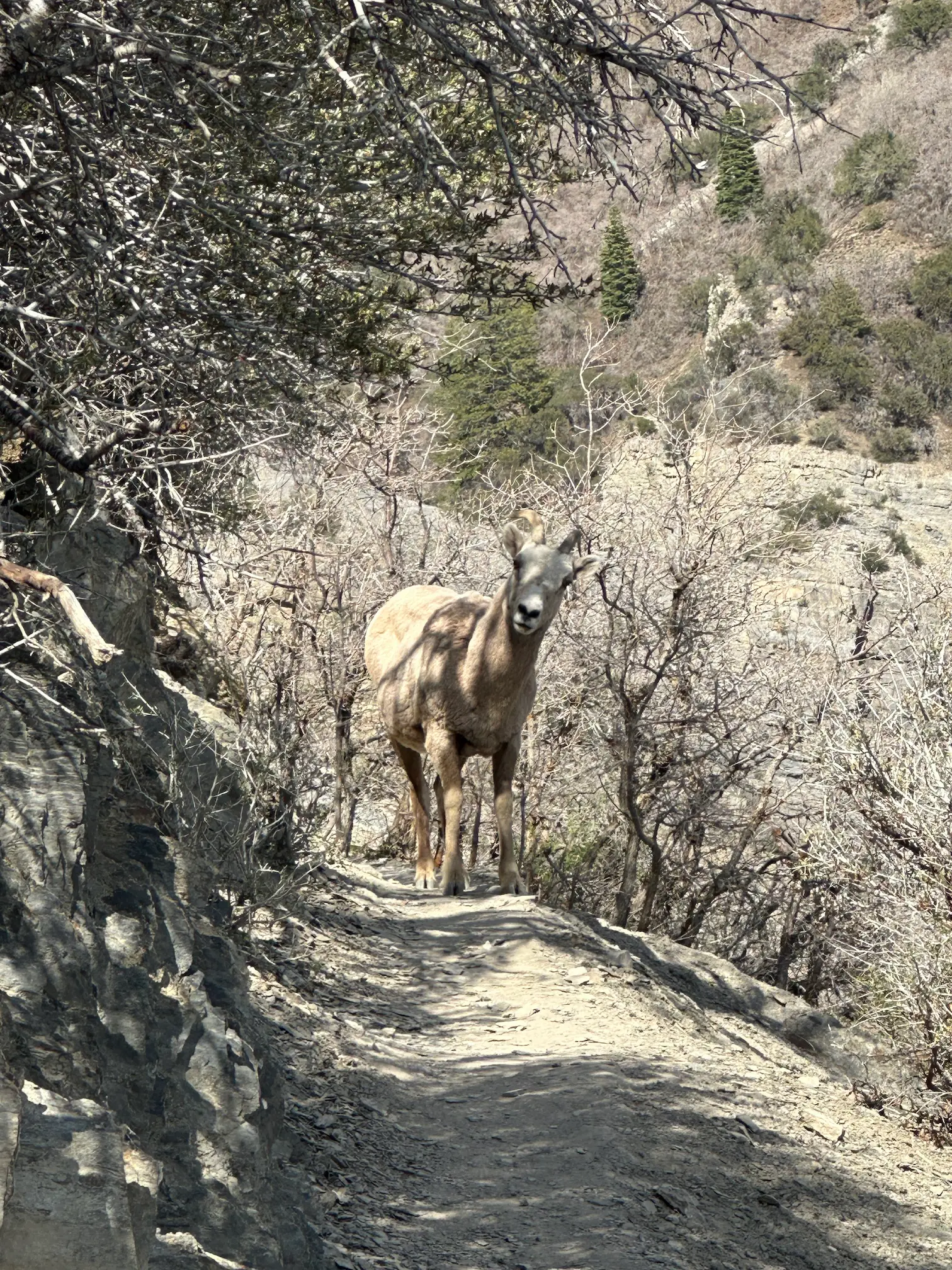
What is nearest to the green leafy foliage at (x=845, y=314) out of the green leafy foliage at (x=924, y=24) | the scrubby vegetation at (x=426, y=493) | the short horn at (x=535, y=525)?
the green leafy foliage at (x=924, y=24)

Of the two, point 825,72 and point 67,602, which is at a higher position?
point 825,72

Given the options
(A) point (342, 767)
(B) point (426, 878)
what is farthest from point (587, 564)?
(A) point (342, 767)

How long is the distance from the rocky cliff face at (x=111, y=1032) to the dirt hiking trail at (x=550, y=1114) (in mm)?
495

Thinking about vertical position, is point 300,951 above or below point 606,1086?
above

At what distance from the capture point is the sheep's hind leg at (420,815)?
9.94m

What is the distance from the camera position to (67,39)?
4285mm

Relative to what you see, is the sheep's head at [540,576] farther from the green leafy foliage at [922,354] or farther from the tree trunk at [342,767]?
the green leafy foliage at [922,354]

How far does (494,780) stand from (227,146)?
491 centimetres

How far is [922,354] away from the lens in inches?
1512

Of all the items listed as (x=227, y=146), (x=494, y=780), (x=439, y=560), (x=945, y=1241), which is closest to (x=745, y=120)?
(x=227, y=146)

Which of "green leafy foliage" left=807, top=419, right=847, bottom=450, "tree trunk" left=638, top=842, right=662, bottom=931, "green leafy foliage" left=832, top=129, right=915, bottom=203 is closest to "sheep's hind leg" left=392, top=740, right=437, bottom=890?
"tree trunk" left=638, top=842, right=662, bottom=931

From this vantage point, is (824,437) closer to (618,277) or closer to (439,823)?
(618,277)

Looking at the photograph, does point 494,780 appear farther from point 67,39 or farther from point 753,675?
point 67,39

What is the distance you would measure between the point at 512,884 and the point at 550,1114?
3.38 meters
